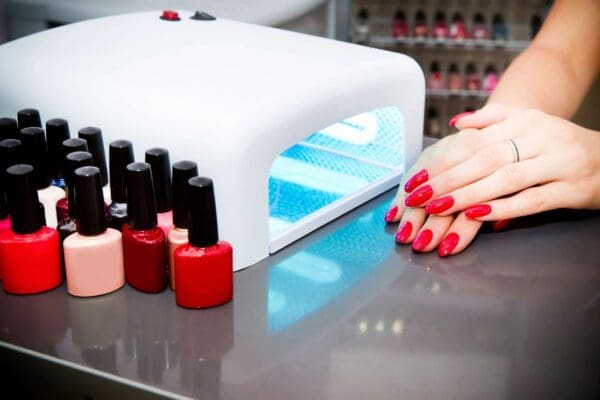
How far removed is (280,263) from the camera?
0.88 meters

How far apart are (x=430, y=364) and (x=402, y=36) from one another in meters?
3.25

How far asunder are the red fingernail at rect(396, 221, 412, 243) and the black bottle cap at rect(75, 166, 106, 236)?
0.37 meters

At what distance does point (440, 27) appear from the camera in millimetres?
3762

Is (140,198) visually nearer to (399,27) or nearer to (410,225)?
(410,225)

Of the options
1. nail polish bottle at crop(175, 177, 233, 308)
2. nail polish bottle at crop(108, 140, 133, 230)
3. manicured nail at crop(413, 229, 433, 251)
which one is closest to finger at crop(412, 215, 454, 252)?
manicured nail at crop(413, 229, 433, 251)

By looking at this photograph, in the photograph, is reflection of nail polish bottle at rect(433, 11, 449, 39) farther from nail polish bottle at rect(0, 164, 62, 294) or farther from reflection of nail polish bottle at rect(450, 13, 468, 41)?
nail polish bottle at rect(0, 164, 62, 294)

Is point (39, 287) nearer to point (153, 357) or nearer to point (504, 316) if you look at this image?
point (153, 357)

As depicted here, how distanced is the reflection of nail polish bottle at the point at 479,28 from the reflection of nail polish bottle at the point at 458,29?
5 centimetres

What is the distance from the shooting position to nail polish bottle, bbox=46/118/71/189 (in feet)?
2.81

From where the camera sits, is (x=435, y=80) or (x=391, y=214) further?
(x=435, y=80)

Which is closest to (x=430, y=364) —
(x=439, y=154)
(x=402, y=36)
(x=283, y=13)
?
(x=439, y=154)

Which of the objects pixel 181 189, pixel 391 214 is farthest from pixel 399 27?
pixel 181 189

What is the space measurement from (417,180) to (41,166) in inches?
18.2

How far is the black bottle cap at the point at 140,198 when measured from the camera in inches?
30.0
